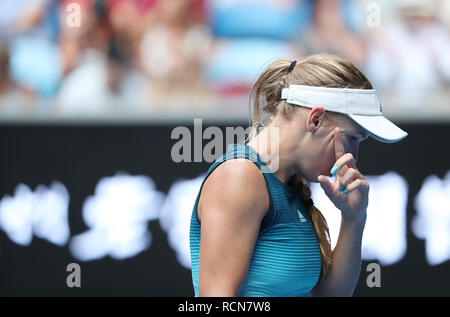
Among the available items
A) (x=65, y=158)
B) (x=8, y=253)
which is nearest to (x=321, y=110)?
(x=65, y=158)

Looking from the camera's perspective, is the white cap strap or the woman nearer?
the woman

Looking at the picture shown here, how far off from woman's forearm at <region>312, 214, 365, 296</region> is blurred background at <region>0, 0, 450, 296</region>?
2.14 metres

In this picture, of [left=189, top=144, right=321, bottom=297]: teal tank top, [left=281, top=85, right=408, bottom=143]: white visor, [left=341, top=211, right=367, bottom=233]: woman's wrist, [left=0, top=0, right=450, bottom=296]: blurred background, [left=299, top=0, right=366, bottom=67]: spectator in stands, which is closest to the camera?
[left=189, top=144, right=321, bottom=297]: teal tank top

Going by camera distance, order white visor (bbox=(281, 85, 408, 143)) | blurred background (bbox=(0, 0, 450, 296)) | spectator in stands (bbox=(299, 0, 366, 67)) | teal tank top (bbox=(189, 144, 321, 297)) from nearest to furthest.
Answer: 1. teal tank top (bbox=(189, 144, 321, 297))
2. white visor (bbox=(281, 85, 408, 143))
3. blurred background (bbox=(0, 0, 450, 296))
4. spectator in stands (bbox=(299, 0, 366, 67))

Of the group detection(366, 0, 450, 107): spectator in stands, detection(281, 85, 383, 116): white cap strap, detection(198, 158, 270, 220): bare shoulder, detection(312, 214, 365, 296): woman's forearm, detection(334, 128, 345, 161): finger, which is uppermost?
detection(366, 0, 450, 107): spectator in stands

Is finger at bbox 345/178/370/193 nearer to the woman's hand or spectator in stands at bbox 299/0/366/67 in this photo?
the woman's hand

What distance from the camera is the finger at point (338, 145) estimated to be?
185 centimetres

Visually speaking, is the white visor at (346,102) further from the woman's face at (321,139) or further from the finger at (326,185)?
the finger at (326,185)

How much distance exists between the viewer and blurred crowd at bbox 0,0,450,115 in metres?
4.38

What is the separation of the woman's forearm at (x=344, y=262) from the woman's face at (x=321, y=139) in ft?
0.81

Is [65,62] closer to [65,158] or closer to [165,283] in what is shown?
[65,158]

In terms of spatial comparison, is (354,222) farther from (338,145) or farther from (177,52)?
(177,52)

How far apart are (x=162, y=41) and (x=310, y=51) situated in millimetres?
1052

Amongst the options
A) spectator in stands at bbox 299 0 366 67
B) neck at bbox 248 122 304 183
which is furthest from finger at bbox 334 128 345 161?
Result: spectator in stands at bbox 299 0 366 67
